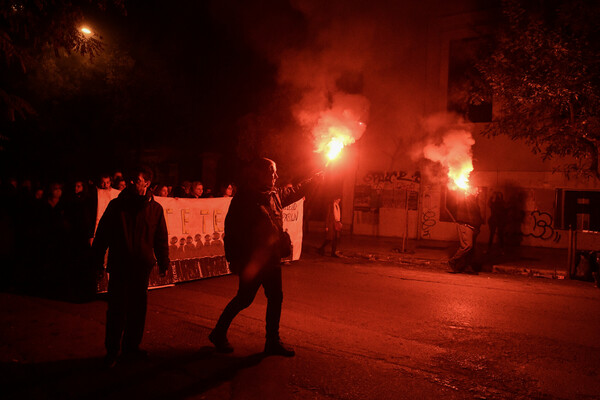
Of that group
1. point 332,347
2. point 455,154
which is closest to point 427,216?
point 455,154

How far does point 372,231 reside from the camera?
17.8m

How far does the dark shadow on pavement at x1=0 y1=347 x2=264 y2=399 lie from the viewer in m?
3.72

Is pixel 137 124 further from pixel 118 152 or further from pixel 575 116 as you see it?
pixel 575 116

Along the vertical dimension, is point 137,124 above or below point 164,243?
above

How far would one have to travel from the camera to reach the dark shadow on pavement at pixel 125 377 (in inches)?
146

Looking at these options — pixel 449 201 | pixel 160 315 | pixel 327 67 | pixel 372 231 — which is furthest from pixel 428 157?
pixel 160 315

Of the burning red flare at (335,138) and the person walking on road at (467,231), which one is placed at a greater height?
the burning red flare at (335,138)

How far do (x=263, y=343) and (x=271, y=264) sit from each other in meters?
1.06

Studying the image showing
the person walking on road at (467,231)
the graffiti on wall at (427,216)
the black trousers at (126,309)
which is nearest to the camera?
the black trousers at (126,309)

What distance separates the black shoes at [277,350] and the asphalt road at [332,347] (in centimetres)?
7

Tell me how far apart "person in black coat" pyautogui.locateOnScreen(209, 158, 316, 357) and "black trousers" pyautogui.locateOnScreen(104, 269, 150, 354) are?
74 cm

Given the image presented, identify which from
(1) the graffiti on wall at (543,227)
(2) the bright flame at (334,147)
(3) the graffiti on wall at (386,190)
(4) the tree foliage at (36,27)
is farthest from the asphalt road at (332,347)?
(3) the graffiti on wall at (386,190)

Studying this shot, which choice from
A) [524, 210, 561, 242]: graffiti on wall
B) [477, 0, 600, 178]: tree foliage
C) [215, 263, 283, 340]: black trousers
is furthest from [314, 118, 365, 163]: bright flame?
[524, 210, 561, 242]: graffiti on wall

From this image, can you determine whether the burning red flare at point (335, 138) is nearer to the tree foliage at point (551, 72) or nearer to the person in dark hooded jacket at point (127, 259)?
the person in dark hooded jacket at point (127, 259)
